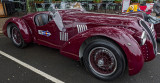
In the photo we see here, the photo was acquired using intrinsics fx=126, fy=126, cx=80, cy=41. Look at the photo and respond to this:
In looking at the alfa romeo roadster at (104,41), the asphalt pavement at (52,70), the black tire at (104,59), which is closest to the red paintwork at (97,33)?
the alfa romeo roadster at (104,41)

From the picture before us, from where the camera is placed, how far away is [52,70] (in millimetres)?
2684

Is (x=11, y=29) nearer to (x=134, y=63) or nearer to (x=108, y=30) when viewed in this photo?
(x=108, y=30)

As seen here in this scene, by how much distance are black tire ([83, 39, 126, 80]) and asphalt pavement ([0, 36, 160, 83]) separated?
171 millimetres

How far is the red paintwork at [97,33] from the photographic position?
1.98 m

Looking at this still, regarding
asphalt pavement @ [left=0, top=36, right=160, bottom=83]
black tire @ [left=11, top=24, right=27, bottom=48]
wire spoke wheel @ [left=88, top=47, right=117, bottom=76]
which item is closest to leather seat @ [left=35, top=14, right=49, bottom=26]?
black tire @ [left=11, top=24, right=27, bottom=48]

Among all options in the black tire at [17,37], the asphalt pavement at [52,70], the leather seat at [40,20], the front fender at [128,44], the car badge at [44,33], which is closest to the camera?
the front fender at [128,44]

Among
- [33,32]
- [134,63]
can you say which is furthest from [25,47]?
[134,63]

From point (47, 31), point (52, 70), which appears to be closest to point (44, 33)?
point (47, 31)

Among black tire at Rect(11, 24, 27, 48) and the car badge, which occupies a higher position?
the car badge

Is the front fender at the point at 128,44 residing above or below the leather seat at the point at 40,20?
below

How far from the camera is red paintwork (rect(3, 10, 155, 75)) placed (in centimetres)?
198

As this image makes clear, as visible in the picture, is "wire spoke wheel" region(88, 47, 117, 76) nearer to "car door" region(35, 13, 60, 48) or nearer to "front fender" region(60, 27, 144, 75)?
"front fender" region(60, 27, 144, 75)

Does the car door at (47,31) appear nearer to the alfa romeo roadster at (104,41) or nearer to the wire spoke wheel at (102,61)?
the alfa romeo roadster at (104,41)

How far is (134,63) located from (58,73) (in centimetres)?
146
